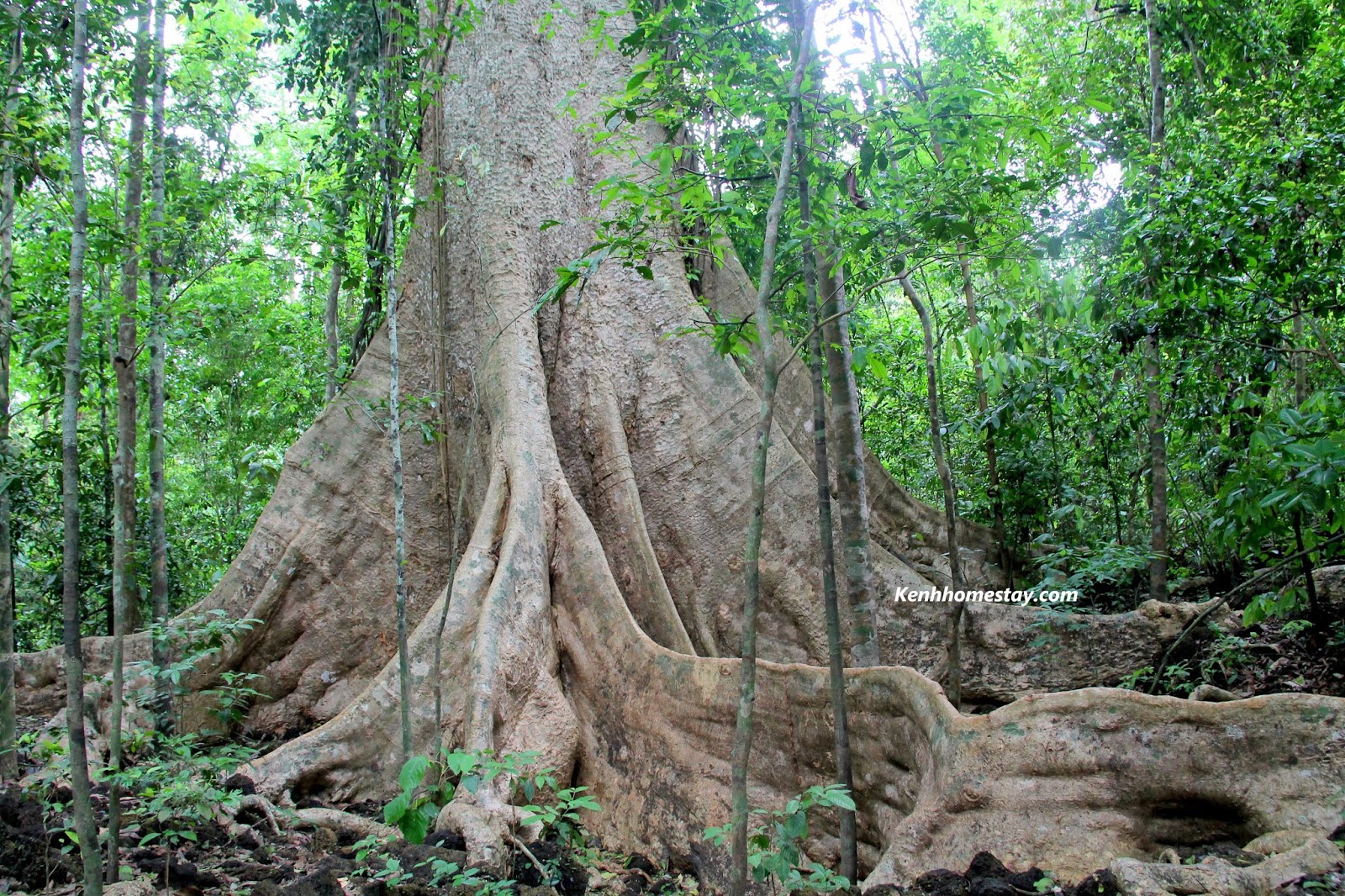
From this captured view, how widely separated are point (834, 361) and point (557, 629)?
2180 millimetres

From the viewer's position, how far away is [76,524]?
2924 mm

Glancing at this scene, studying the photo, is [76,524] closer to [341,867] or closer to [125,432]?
[341,867]

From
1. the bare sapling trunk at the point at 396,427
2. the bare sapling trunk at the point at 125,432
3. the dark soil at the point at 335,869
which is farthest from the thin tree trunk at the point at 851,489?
the bare sapling trunk at the point at 125,432

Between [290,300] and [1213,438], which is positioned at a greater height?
[290,300]

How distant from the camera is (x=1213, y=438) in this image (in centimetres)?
616

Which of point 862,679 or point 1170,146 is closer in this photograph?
point 862,679

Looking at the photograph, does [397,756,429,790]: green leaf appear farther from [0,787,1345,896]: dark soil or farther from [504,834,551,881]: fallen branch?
[504,834,551,881]: fallen branch

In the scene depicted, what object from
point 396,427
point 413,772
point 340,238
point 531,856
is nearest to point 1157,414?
point 396,427

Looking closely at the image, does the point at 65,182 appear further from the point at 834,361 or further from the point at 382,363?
the point at 834,361

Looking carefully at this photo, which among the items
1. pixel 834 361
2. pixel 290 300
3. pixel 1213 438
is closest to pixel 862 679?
pixel 834 361

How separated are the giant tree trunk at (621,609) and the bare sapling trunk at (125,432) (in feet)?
3.48

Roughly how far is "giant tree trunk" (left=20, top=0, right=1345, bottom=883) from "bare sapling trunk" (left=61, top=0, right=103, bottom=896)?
1.43 m

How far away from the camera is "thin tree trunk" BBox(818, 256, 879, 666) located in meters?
4.54

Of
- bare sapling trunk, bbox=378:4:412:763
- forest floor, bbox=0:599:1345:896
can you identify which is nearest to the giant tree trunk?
forest floor, bbox=0:599:1345:896
